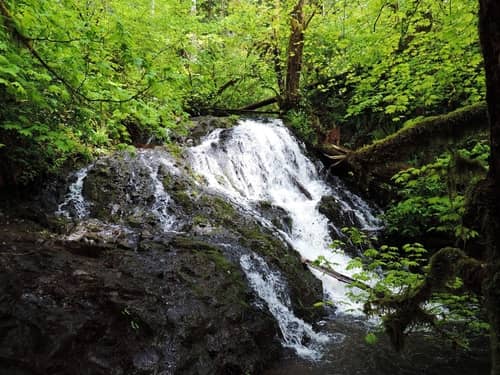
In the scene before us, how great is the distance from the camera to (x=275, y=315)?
16.6 ft

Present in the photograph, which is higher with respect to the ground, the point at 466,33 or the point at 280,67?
the point at 280,67

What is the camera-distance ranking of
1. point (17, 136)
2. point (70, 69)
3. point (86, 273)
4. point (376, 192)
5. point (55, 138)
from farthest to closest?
point (376, 192) → point (17, 136) → point (55, 138) → point (86, 273) → point (70, 69)

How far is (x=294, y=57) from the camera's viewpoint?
12586 millimetres

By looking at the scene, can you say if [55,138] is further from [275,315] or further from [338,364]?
[338,364]

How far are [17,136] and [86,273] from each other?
117 inches

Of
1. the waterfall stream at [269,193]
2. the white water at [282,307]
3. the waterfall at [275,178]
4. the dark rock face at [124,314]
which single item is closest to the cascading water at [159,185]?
the waterfall stream at [269,193]

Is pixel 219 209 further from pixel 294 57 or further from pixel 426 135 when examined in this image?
pixel 294 57

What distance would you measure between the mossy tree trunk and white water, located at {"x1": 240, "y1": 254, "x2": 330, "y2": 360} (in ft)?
10.8

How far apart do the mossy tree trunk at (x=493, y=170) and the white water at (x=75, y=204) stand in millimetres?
6261

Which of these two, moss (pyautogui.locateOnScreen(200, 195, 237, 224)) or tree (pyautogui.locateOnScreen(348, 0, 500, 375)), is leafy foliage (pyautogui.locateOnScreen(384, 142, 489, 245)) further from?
moss (pyautogui.locateOnScreen(200, 195, 237, 224))

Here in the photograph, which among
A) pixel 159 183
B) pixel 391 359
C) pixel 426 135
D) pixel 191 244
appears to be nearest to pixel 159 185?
pixel 159 183

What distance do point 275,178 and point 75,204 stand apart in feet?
18.2

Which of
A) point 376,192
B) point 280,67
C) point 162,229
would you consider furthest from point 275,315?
point 280,67

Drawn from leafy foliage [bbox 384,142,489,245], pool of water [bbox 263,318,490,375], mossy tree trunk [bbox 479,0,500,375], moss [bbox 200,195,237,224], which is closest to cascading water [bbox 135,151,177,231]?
moss [bbox 200,195,237,224]
